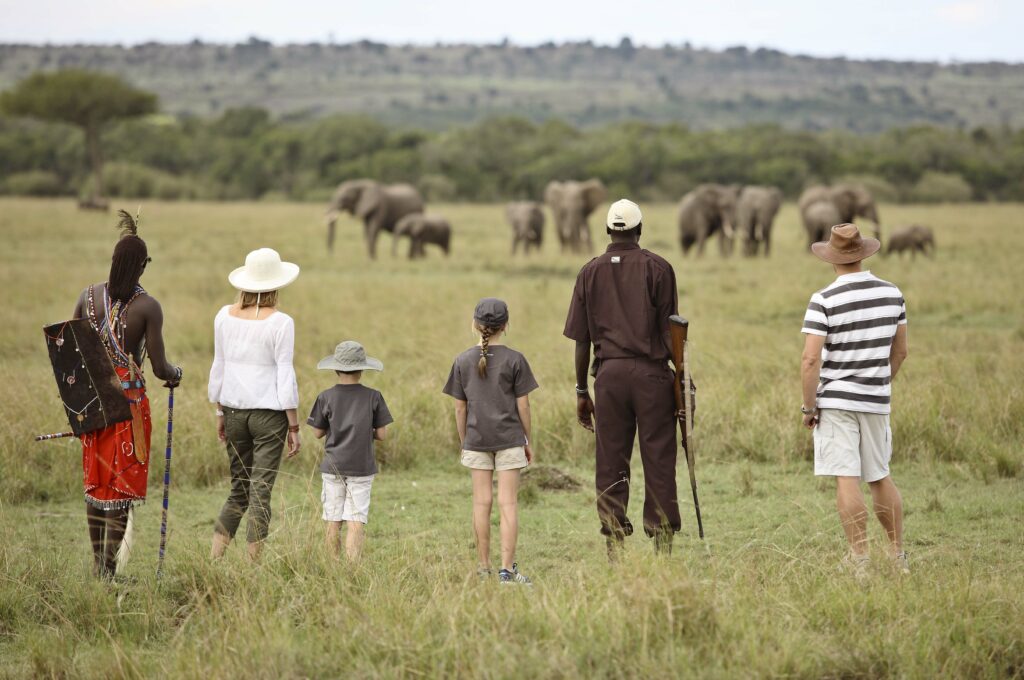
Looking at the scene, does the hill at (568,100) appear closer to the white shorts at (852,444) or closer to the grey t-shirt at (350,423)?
the grey t-shirt at (350,423)

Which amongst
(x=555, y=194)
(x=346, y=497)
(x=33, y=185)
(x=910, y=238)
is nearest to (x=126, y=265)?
(x=346, y=497)

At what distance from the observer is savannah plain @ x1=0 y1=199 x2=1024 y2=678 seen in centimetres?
443


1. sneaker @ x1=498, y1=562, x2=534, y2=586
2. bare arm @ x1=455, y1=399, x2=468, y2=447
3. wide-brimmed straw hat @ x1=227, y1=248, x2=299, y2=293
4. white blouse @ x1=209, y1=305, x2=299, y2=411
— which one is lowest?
sneaker @ x1=498, y1=562, x2=534, y2=586

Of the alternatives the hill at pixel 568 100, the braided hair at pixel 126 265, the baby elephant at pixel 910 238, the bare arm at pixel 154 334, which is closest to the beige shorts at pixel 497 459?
the bare arm at pixel 154 334

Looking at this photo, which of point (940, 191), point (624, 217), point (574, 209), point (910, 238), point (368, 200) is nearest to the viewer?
point (624, 217)

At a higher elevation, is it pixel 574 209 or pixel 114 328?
pixel 574 209

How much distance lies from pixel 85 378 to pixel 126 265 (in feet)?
1.81

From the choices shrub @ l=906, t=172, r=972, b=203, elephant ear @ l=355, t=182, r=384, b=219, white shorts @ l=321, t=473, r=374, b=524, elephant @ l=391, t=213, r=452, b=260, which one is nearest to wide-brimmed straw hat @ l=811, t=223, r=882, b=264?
white shorts @ l=321, t=473, r=374, b=524

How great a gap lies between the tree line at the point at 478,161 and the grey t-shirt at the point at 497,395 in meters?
53.1

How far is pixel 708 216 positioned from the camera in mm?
27906

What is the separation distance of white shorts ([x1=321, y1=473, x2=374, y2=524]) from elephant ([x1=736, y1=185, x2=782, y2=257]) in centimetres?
2246

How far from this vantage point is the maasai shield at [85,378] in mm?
5461

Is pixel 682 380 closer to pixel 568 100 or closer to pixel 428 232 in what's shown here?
pixel 428 232

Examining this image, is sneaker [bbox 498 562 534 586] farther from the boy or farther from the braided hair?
the braided hair
